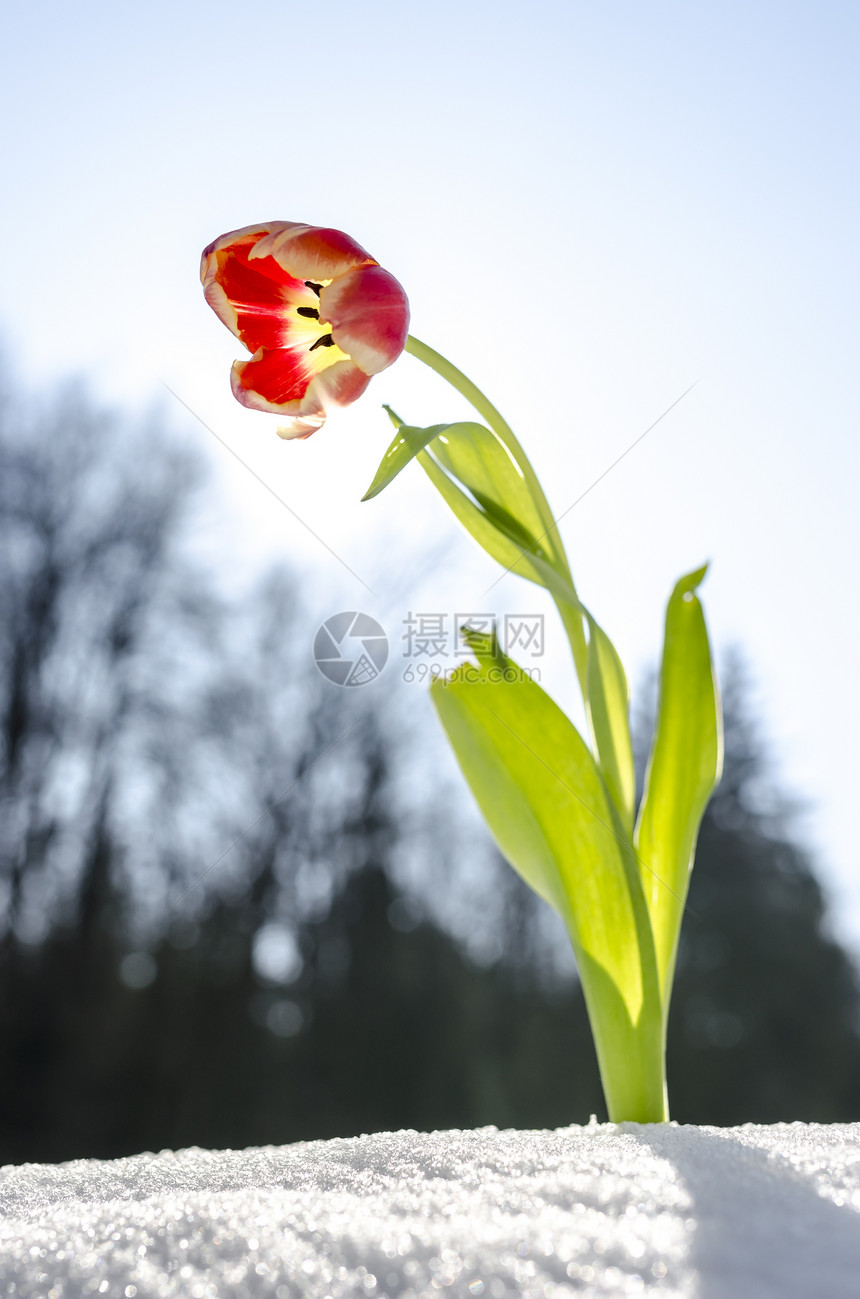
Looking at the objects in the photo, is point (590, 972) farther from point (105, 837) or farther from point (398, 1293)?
point (105, 837)

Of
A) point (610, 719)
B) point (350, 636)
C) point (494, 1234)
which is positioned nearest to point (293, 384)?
point (610, 719)

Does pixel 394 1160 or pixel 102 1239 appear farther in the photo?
pixel 394 1160

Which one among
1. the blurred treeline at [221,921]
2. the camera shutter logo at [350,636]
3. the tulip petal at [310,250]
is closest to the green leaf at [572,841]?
the tulip petal at [310,250]

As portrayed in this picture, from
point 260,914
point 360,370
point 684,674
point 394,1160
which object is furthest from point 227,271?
point 260,914

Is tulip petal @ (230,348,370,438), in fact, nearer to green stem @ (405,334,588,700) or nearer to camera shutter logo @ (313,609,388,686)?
green stem @ (405,334,588,700)

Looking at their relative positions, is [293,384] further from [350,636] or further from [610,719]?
[350,636]

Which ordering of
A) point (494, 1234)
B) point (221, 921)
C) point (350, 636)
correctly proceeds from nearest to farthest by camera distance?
1. point (494, 1234)
2. point (350, 636)
3. point (221, 921)
